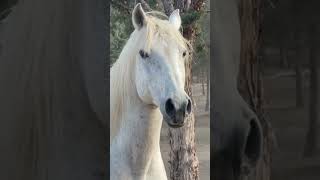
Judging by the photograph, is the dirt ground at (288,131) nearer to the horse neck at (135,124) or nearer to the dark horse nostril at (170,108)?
the dark horse nostril at (170,108)

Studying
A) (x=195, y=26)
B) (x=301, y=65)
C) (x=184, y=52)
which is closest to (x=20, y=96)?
(x=301, y=65)

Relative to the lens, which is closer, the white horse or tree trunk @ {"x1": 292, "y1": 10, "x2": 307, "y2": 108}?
tree trunk @ {"x1": 292, "y1": 10, "x2": 307, "y2": 108}

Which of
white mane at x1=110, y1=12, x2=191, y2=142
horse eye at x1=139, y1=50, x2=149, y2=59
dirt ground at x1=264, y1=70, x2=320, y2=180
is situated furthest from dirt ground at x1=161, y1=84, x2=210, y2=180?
dirt ground at x1=264, y1=70, x2=320, y2=180

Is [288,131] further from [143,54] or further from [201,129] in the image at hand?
[201,129]

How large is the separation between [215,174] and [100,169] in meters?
0.35

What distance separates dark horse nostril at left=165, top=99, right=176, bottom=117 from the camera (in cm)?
185

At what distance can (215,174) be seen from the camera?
140cm

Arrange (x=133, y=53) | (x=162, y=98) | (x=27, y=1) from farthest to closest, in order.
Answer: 1. (x=133, y=53)
2. (x=162, y=98)
3. (x=27, y=1)

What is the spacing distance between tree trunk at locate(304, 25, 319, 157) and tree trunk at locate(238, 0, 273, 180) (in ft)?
0.49

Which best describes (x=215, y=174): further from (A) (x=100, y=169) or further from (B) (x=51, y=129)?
(B) (x=51, y=129)

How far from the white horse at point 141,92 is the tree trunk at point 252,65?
1.82ft

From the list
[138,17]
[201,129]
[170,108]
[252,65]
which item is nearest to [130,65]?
[138,17]

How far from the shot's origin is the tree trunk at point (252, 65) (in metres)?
1.40

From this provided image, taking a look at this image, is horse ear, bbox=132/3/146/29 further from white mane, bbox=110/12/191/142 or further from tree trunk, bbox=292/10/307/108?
tree trunk, bbox=292/10/307/108
